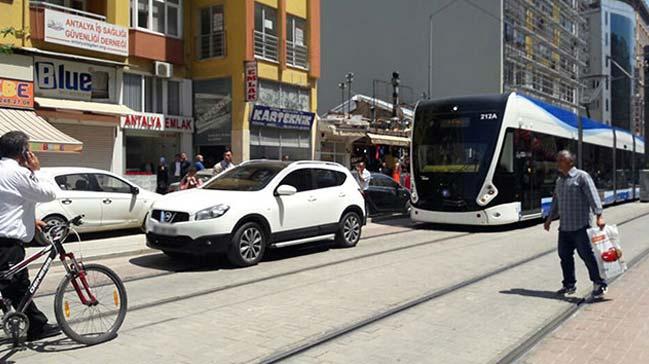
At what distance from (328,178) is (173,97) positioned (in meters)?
13.3

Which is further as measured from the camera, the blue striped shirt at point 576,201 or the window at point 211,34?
the window at point 211,34

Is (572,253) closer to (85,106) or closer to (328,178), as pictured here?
(328,178)

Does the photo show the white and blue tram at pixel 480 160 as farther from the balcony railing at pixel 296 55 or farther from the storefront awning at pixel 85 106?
the balcony railing at pixel 296 55

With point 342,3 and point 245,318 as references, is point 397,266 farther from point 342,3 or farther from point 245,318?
point 342,3

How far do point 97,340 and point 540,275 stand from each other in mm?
6418

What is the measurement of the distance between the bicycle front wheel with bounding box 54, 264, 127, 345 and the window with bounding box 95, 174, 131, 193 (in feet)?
26.8

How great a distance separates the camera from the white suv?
939cm

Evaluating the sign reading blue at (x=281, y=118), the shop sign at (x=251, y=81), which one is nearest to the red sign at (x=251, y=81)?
the shop sign at (x=251, y=81)

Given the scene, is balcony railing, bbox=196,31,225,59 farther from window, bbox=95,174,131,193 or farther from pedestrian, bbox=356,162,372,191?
window, bbox=95,174,131,193

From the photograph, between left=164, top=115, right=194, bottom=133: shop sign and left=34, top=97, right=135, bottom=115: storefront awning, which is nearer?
left=34, top=97, right=135, bottom=115: storefront awning

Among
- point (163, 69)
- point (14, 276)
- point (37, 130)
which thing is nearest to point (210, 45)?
point (163, 69)

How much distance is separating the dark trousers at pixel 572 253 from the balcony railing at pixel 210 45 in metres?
18.2

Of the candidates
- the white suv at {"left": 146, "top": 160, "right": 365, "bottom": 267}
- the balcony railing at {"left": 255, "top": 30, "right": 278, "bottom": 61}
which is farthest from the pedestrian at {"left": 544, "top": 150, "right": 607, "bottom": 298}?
the balcony railing at {"left": 255, "top": 30, "right": 278, "bottom": 61}

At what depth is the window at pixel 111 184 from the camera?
44.0 ft
